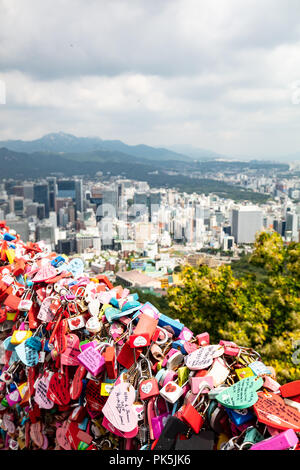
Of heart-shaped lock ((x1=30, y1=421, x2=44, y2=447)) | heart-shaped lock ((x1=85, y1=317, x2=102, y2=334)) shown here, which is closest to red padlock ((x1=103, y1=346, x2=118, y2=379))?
heart-shaped lock ((x1=85, y1=317, x2=102, y2=334))

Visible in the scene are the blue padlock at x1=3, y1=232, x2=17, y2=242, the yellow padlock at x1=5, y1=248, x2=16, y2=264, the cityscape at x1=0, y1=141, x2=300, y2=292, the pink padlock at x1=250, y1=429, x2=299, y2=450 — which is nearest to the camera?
the pink padlock at x1=250, y1=429, x2=299, y2=450

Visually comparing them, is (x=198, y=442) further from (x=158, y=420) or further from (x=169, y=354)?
(x=169, y=354)

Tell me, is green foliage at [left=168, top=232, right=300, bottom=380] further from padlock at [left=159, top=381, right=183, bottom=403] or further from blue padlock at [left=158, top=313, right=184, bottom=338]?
padlock at [left=159, top=381, right=183, bottom=403]

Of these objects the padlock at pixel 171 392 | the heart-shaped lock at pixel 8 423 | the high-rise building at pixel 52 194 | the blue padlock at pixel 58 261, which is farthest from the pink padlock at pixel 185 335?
the high-rise building at pixel 52 194

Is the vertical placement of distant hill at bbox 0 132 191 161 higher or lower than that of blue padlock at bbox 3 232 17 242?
higher

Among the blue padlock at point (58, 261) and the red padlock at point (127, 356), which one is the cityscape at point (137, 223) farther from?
the red padlock at point (127, 356)
